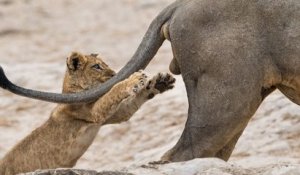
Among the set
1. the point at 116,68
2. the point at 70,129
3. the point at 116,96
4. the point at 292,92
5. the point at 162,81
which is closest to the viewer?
the point at 162,81

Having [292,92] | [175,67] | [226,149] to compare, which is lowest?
A: [226,149]

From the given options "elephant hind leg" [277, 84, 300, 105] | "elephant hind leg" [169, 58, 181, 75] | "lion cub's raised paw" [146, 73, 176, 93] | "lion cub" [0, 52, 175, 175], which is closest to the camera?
"lion cub's raised paw" [146, 73, 176, 93]

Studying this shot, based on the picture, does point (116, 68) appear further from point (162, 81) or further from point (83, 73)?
point (162, 81)

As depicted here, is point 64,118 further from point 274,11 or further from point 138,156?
point 138,156

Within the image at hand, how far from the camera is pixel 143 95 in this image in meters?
7.44

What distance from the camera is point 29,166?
318 inches

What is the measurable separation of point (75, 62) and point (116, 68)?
19.6 ft

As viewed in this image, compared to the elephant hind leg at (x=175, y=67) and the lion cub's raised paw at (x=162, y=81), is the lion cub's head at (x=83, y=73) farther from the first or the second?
the lion cub's raised paw at (x=162, y=81)

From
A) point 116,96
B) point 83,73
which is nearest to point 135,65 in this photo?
point 116,96

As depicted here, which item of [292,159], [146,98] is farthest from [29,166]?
[292,159]

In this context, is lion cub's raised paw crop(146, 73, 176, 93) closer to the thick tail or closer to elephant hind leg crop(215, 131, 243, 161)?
the thick tail

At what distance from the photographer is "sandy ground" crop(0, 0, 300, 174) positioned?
10.1 meters

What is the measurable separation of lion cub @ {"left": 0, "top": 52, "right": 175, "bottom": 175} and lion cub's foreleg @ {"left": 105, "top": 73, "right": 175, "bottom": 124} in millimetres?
10

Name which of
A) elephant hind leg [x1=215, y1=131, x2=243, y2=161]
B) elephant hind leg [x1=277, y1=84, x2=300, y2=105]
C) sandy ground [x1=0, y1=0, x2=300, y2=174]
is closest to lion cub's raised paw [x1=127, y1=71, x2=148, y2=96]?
elephant hind leg [x1=215, y1=131, x2=243, y2=161]
